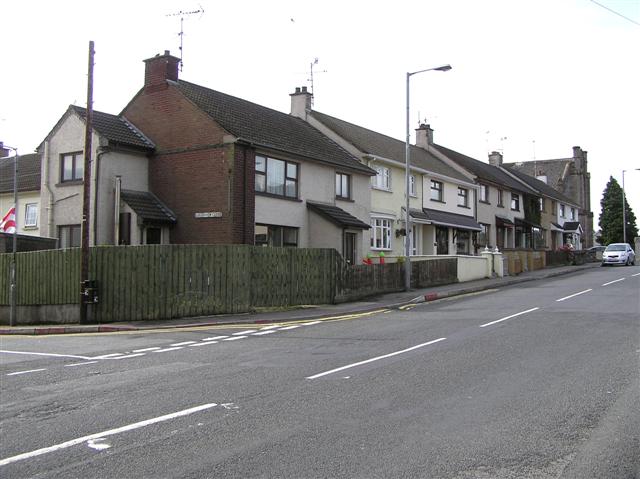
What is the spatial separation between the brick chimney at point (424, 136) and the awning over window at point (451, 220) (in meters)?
6.95

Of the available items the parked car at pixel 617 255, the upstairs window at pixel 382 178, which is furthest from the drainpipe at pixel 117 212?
the parked car at pixel 617 255

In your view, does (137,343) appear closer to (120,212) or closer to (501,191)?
(120,212)

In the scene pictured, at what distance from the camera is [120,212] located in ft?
71.4

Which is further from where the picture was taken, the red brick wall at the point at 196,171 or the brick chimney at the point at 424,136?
the brick chimney at the point at 424,136

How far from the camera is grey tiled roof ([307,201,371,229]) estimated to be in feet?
80.8

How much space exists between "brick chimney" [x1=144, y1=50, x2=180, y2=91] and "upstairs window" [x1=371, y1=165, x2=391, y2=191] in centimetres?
1194

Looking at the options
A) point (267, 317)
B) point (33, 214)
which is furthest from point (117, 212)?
point (33, 214)

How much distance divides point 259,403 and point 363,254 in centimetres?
2206

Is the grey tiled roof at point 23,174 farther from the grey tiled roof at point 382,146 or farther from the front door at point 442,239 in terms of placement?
the front door at point 442,239

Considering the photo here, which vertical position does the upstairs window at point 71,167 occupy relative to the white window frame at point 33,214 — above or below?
above

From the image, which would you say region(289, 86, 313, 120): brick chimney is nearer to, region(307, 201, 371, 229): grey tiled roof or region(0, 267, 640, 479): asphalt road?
region(307, 201, 371, 229): grey tiled roof

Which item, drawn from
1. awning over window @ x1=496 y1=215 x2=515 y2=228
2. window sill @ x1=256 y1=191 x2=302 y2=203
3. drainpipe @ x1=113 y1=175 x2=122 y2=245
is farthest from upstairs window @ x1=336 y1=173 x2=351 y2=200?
awning over window @ x1=496 y1=215 x2=515 y2=228

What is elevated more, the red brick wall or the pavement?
the red brick wall

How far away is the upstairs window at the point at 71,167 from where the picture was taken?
23000 millimetres
